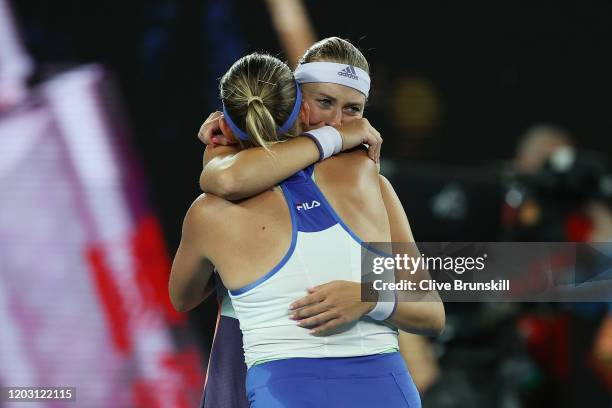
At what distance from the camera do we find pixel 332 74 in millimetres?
2758

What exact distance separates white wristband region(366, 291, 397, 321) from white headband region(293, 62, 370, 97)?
2.40 ft

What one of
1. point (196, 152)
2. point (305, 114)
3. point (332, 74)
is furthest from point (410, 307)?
point (196, 152)

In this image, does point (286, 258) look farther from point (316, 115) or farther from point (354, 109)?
→ point (354, 109)

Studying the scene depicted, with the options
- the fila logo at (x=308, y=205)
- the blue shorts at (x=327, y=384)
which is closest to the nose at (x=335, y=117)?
the fila logo at (x=308, y=205)

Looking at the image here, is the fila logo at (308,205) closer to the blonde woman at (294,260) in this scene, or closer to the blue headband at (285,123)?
the blonde woman at (294,260)

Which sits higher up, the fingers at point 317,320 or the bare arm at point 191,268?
the bare arm at point 191,268

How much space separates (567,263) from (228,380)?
85.3 inches

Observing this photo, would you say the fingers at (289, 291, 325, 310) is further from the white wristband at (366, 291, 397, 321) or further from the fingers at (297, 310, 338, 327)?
the white wristband at (366, 291, 397, 321)

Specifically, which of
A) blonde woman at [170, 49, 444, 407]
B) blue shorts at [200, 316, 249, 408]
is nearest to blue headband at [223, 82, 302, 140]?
blonde woman at [170, 49, 444, 407]

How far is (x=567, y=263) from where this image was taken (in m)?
4.25

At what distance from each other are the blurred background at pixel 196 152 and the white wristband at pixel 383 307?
3022 mm

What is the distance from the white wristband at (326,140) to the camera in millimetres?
2312

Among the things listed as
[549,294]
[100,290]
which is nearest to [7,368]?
[100,290]

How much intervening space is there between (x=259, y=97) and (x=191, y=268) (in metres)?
0.46
